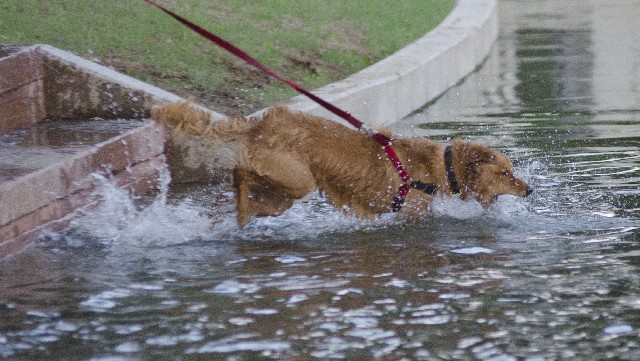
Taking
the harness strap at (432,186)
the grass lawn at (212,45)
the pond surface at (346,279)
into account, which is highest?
the grass lawn at (212,45)

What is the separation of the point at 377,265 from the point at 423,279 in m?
0.41

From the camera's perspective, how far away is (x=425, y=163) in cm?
714

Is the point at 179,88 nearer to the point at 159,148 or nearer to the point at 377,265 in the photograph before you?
the point at 159,148

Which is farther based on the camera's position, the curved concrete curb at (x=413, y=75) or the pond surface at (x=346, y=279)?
the curved concrete curb at (x=413, y=75)

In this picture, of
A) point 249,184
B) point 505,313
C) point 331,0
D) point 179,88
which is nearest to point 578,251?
point 505,313

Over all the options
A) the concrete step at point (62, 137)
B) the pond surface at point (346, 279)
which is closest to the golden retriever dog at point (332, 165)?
the pond surface at point (346, 279)

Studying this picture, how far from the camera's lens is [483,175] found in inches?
280

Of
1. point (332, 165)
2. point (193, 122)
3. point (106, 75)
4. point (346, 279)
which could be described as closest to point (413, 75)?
point (106, 75)

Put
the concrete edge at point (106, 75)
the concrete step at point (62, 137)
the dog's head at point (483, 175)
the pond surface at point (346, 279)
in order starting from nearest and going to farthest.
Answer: the pond surface at point (346, 279)
the concrete step at point (62, 137)
the dog's head at point (483, 175)
the concrete edge at point (106, 75)

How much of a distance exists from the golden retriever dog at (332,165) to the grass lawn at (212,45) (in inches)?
96.7

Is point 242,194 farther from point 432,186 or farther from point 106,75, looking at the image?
point 106,75

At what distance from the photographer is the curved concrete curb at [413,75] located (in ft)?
33.7

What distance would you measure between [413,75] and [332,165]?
5104mm

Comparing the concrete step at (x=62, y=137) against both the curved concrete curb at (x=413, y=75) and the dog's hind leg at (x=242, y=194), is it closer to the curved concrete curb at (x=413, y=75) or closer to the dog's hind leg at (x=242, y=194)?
the dog's hind leg at (x=242, y=194)
